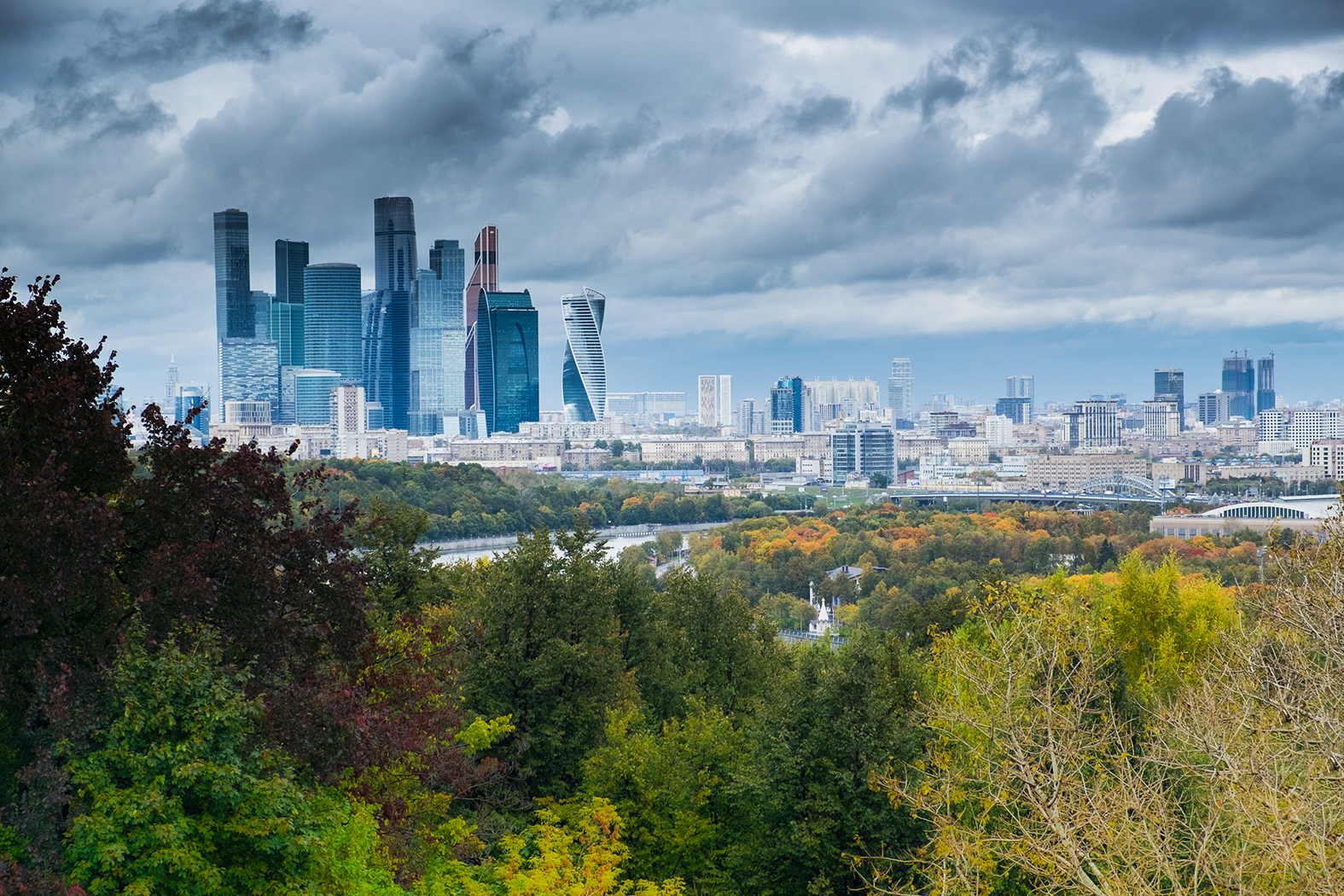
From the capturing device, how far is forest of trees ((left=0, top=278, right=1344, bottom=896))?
7578 millimetres

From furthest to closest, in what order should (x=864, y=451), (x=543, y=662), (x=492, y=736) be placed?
(x=864, y=451) → (x=543, y=662) → (x=492, y=736)

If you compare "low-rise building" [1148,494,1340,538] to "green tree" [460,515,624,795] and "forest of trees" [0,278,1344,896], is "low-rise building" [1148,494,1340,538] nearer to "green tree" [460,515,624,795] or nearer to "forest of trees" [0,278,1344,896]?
"forest of trees" [0,278,1344,896]

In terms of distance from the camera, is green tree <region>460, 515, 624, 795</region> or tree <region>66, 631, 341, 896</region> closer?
tree <region>66, 631, 341, 896</region>

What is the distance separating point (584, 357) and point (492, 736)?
599 ft

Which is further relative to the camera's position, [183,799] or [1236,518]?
[1236,518]

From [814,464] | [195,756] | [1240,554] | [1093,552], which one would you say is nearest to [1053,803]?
[195,756]

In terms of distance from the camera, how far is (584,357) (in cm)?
19525

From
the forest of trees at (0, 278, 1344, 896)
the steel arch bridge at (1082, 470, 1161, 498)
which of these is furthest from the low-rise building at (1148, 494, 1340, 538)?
the forest of trees at (0, 278, 1344, 896)

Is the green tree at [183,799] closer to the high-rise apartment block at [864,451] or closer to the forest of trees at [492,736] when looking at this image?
the forest of trees at [492,736]

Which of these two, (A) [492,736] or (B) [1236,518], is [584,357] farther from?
(A) [492,736]

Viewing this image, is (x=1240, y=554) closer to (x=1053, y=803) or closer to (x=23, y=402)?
(x=1053, y=803)

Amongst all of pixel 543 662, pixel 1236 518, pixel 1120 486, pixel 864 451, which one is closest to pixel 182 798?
pixel 543 662

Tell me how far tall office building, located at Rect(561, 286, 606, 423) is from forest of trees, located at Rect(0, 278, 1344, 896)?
17061 centimetres

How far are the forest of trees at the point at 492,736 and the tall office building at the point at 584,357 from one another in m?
171
